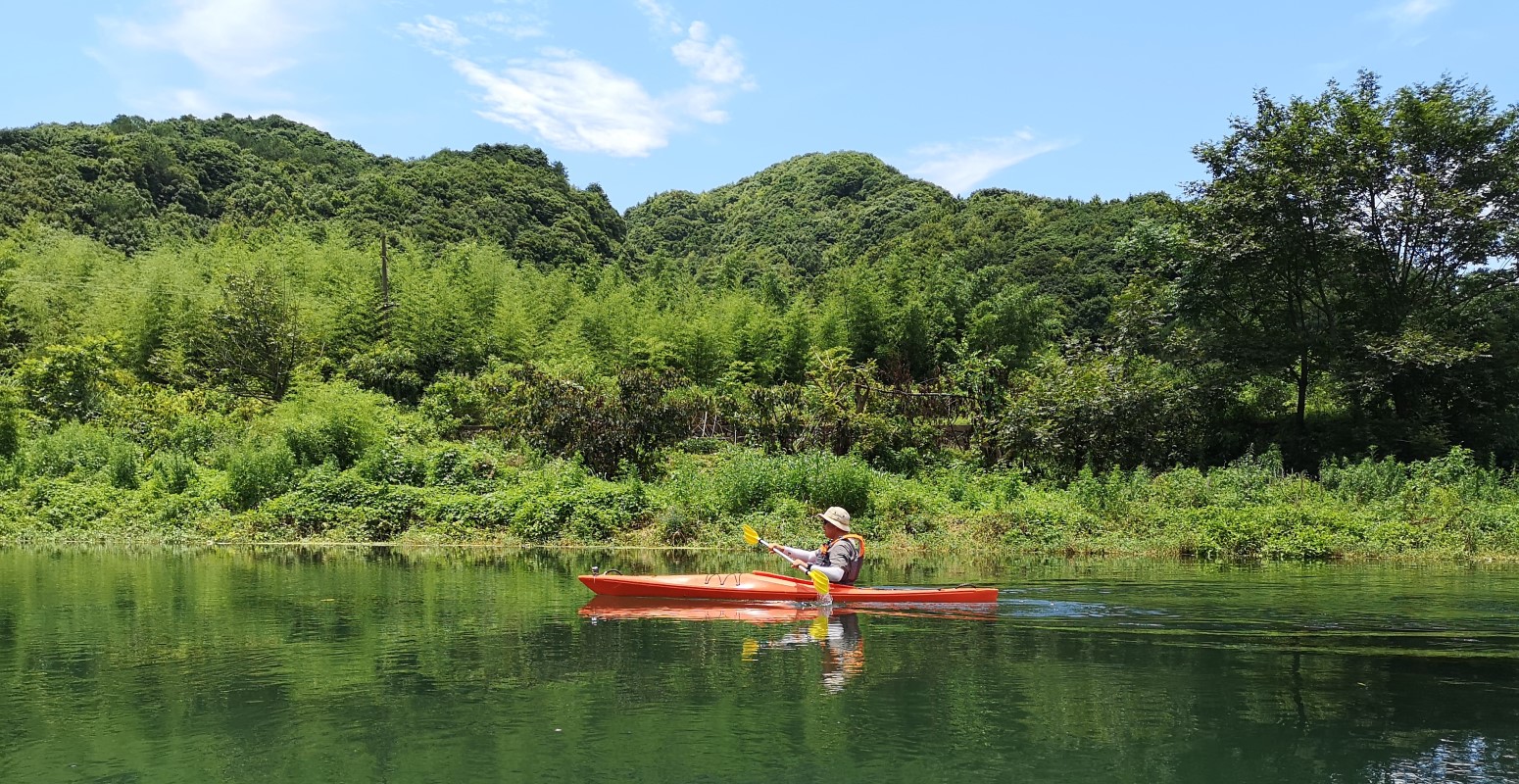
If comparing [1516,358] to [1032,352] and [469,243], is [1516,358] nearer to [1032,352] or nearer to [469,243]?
[1032,352]

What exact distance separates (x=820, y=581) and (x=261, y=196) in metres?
50.0

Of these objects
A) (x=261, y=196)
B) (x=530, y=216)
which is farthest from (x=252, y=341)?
(x=530, y=216)

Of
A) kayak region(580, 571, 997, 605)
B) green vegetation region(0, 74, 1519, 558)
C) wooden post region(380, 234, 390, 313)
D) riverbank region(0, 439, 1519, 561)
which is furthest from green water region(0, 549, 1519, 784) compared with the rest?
wooden post region(380, 234, 390, 313)

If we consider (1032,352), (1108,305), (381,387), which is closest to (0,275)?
(381,387)

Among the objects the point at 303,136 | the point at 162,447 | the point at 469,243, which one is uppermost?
the point at 303,136

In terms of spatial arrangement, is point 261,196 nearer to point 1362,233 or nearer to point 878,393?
point 878,393

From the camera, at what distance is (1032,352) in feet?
111

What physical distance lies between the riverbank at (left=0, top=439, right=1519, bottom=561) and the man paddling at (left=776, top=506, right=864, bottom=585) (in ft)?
17.4

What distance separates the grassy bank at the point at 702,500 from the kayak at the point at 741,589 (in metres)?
5.70

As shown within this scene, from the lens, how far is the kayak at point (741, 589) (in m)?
10.7

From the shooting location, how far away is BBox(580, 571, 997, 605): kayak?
10.7 metres

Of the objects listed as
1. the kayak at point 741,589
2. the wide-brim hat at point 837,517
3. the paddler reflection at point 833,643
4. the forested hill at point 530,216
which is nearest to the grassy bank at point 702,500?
the wide-brim hat at point 837,517

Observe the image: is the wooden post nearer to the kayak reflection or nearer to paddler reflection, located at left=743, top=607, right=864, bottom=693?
the kayak reflection

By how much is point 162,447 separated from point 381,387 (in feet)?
23.3
